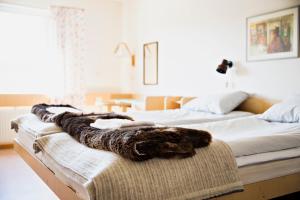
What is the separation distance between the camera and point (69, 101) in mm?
4840

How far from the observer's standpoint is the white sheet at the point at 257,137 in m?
1.72

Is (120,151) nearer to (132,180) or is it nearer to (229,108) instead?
(132,180)

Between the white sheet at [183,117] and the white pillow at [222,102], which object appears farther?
the white pillow at [222,102]

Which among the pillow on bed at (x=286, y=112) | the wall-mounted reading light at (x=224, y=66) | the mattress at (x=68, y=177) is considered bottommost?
the mattress at (x=68, y=177)

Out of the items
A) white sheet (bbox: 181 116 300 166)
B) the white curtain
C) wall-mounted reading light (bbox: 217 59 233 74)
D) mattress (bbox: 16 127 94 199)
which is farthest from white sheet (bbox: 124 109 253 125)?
the white curtain

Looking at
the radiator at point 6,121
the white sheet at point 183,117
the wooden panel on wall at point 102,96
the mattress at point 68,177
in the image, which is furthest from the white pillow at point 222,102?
the radiator at point 6,121

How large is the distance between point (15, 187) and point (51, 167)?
4.31ft

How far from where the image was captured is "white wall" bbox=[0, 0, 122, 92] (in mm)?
5168

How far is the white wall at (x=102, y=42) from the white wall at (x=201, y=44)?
0.77ft

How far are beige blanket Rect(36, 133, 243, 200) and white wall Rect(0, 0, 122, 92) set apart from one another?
364cm

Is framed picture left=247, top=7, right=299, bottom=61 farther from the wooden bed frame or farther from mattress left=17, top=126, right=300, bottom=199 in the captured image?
the wooden bed frame

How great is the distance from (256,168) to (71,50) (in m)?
3.78

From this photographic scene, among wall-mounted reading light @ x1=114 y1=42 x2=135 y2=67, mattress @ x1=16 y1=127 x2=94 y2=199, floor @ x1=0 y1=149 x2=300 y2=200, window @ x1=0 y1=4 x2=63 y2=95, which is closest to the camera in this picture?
mattress @ x1=16 y1=127 x2=94 y2=199

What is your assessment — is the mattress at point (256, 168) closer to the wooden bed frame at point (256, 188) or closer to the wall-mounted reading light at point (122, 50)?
the wooden bed frame at point (256, 188)
